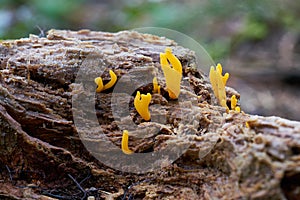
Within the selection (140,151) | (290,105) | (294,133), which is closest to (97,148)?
(140,151)

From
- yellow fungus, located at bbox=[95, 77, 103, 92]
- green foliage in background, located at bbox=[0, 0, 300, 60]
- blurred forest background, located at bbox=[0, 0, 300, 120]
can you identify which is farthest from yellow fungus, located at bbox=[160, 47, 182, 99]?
green foliage in background, located at bbox=[0, 0, 300, 60]

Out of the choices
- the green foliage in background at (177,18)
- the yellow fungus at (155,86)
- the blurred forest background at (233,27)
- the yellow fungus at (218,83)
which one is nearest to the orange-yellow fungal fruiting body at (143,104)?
the yellow fungus at (155,86)

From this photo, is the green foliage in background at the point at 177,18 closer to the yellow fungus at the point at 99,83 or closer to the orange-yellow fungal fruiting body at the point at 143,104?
the yellow fungus at the point at 99,83

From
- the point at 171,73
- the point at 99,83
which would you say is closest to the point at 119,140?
the point at 99,83

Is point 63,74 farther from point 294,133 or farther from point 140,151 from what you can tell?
point 294,133

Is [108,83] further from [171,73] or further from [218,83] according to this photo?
[218,83]

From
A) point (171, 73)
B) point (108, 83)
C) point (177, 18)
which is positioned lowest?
point (108, 83)
